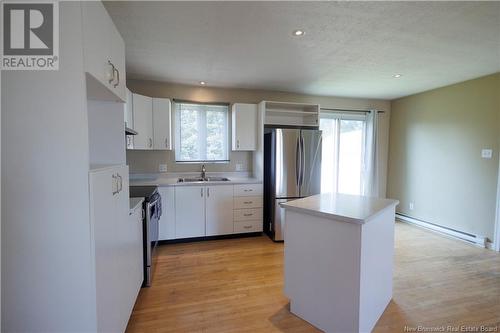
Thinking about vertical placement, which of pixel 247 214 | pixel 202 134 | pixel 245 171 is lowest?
pixel 247 214

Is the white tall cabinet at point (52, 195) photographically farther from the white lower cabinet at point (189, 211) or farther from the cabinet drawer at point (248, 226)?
the cabinet drawer at point (248, 226)

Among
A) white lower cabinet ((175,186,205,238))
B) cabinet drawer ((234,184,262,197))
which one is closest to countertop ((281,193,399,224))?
cabinet drawer ((234,184,262,197))

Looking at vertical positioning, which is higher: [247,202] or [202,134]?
[202,134]

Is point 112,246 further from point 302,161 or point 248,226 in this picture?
point 302,161

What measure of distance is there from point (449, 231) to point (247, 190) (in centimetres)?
320

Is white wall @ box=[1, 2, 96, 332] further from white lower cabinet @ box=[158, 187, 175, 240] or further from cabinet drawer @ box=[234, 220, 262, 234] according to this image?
cabinet drawer @ box=[234, 220, 262, 234]

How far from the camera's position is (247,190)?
145 inches

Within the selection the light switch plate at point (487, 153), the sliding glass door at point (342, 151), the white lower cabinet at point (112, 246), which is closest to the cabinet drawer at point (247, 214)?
the sliding glass door at point (342, 151)

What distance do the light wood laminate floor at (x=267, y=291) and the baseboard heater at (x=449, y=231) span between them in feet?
0.64

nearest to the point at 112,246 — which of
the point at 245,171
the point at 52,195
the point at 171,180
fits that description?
the point at 52,195

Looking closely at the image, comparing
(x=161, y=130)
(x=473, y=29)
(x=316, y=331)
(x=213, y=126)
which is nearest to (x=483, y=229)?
(x=473, y=29)

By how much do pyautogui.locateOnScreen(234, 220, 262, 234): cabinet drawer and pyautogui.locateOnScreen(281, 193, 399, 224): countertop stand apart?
1.72m

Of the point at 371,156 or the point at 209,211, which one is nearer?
the point at 209,211

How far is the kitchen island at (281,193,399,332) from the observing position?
1.58 metres
